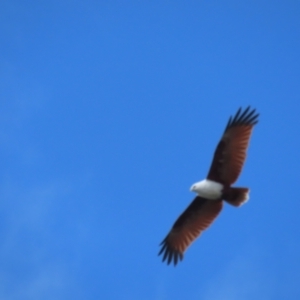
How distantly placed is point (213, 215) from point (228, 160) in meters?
1.72

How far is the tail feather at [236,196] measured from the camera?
1667 cm

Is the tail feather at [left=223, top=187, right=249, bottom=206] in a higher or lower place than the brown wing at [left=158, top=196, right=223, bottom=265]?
lower

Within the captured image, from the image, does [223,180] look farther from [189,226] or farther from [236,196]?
[189,226]

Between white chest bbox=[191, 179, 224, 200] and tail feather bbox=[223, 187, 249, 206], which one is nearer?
tail feather bbox=[223, 187, 249, 206]

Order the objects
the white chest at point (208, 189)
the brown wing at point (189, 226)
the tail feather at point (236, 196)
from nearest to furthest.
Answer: the tail feather at point (236, 196) < the white chest at point (208, 189) < the brown wing at point (189, 226)

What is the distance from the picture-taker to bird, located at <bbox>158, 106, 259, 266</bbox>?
55.4ft

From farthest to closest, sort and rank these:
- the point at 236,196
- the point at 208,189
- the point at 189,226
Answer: the point at 189,226, the point at 208,189, the point at 236,196

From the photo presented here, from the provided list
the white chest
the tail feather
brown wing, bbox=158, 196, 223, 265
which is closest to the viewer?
the tail feather

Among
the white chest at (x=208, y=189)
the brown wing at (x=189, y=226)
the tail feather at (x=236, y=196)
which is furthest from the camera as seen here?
the brown wing at (x=189, y=226)

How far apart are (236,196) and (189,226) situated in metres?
1.90

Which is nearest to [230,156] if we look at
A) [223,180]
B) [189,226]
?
[223,180]

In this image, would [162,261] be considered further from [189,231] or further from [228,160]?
[228,160]

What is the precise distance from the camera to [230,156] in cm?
1688

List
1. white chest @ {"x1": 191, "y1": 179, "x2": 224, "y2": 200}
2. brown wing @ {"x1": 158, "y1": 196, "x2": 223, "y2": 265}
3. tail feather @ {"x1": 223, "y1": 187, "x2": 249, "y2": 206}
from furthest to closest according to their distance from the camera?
1. brown wing @ {"x1": 158, "y1": 196, "x2": 223, "y2": 265}
2. white chest @ {"x1": 191, "y1": 179, "x2": 224, "y2": 200}
3. tail feather @ {"x1": 223, "y1": 187, "x2": 249, "y2": 206}
